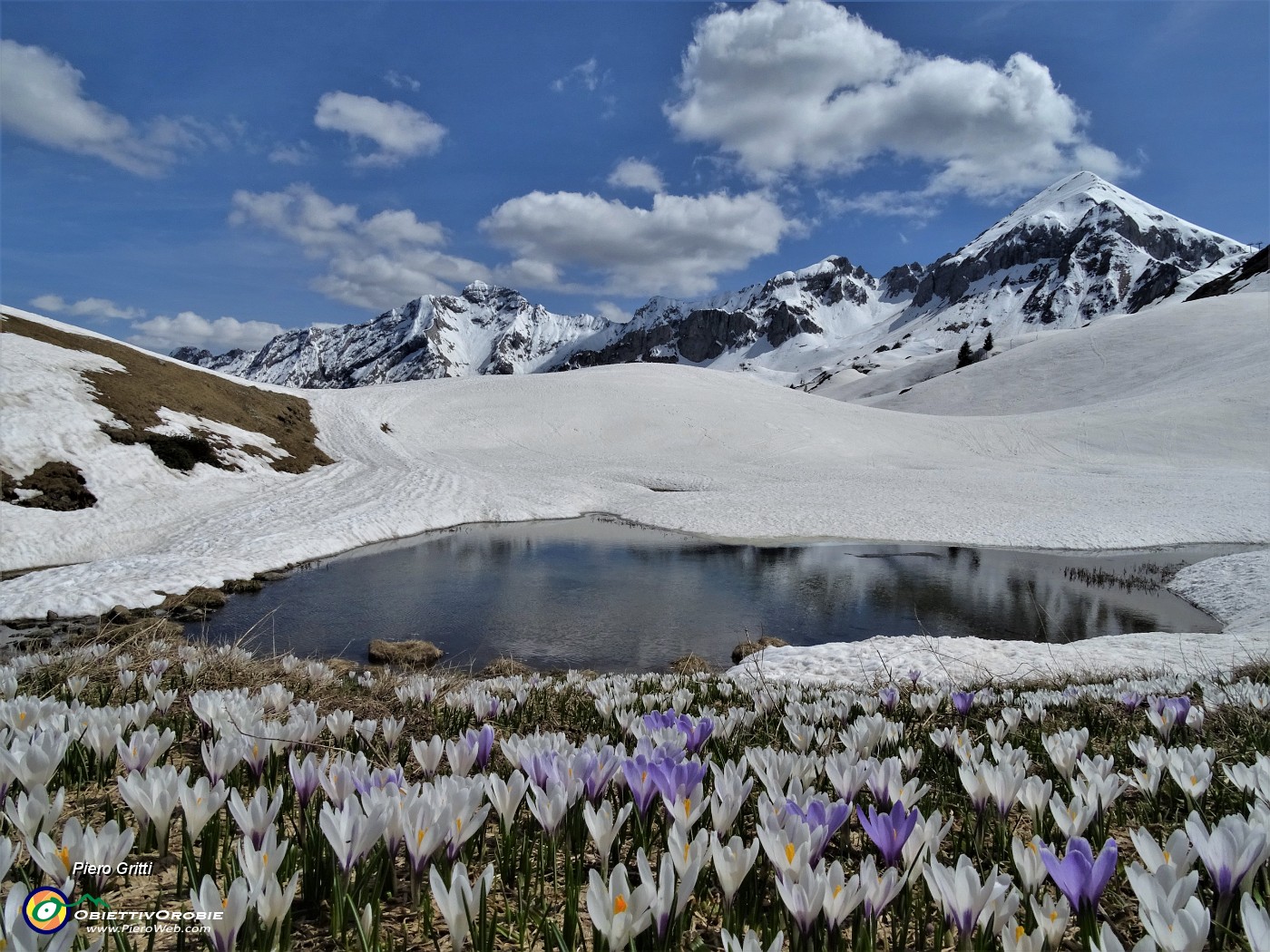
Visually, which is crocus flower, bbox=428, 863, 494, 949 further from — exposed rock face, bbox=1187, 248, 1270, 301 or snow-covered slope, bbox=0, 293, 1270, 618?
exposed rock face, bbox=1187, 248, 1270, 301

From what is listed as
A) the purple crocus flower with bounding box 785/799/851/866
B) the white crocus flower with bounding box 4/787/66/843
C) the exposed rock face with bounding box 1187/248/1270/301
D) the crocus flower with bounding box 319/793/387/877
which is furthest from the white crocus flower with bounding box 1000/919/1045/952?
the exposed rock face with bounding box 1187/248/1270/301

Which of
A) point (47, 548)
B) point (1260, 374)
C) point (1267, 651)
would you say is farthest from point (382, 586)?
point (1260, 374)

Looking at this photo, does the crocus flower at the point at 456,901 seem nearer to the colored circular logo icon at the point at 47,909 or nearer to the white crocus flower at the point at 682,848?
the white crocus flower at the point at 682,848

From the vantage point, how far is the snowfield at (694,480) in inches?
624

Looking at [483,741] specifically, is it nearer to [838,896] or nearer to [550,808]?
[550,808]

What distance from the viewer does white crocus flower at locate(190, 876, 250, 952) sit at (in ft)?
5.08

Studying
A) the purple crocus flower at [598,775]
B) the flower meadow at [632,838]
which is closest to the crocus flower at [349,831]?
the flower meadow at [632,838]

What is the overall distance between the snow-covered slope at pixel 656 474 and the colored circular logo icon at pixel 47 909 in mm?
15136

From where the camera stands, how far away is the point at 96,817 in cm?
293

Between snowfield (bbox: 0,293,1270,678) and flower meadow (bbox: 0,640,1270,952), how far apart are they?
5.40m

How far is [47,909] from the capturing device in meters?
1.64

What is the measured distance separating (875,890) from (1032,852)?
0.53 metres

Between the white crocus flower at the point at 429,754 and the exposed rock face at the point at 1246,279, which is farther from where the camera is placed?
the exposed rock face at the point at 1246,279

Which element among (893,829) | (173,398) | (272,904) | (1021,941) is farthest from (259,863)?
(173,398)
